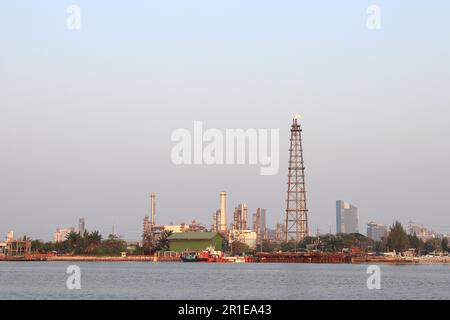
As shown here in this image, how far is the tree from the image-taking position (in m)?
196

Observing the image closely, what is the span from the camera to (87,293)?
214ft

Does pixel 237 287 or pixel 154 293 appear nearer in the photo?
pixel 154 293

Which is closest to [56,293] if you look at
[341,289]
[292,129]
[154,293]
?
[154,293]

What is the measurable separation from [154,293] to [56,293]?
8124mm

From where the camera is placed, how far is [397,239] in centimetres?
19625

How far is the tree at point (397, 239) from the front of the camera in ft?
644
